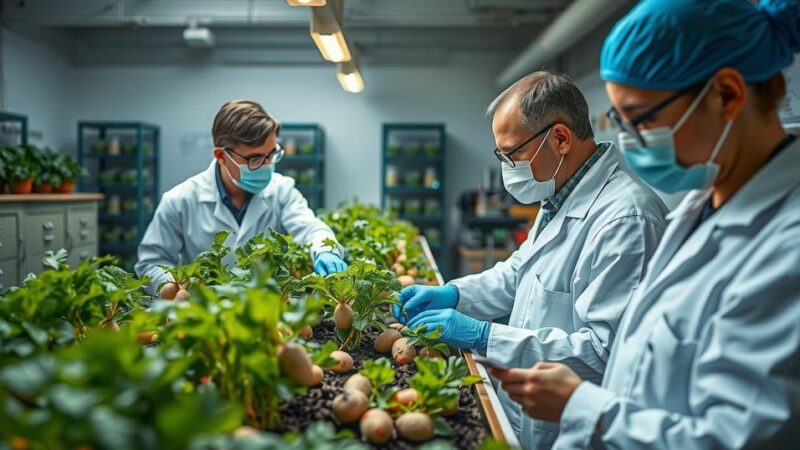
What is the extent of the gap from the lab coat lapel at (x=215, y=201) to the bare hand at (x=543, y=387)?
1.80 metres

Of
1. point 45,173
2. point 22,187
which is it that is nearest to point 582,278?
point 22,187

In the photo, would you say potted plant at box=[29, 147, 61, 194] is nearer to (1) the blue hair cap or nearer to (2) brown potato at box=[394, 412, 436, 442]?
(2) brown potato at box=[394, 412, 436, 442]

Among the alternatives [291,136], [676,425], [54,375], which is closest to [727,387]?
[676,425]

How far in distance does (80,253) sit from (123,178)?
203 centimetres

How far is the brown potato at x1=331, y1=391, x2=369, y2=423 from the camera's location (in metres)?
1.17

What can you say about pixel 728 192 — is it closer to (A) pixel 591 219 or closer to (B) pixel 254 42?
(A) pixel 591 219

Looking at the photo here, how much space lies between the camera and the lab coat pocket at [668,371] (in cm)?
110

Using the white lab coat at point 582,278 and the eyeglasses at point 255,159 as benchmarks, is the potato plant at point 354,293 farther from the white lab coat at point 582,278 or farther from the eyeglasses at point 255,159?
the eyeglasses at point 255,159

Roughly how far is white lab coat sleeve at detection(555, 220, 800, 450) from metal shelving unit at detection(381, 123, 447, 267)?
6021mm

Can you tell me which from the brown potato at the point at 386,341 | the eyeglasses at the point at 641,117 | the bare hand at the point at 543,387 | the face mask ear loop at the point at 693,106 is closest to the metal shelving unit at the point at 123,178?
the brown potato at the point at 386,341

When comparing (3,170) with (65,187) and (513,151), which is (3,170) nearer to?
(65,187)

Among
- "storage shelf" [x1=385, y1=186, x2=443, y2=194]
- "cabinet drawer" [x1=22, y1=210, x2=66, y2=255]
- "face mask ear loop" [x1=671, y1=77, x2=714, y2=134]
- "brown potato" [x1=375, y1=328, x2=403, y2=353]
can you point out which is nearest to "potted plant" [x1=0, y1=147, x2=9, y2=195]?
"cabinet drawer" [x1=22, y1=210, x2=66, y2=255]

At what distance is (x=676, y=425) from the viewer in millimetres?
1043

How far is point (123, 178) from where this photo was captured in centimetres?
719
